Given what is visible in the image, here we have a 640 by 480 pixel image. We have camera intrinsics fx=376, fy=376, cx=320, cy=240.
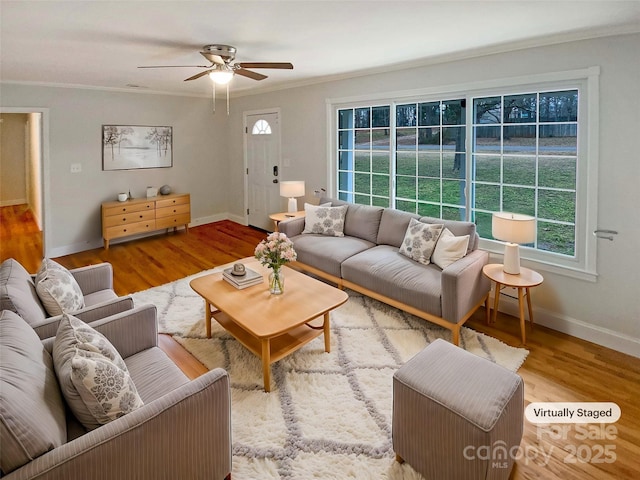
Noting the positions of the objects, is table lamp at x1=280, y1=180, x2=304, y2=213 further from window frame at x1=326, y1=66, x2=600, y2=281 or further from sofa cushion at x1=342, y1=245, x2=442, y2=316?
window frame at x1=326, y1=66, x2=600, y2=281

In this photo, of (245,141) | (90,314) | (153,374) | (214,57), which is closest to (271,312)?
(153,374)

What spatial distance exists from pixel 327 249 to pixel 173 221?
3390 millimetres

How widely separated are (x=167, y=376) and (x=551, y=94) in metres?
3.58

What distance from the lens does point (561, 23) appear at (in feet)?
8.71

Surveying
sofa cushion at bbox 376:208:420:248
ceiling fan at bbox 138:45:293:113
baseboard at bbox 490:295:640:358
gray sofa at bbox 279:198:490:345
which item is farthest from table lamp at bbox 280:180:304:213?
baseboard at bbox 490:295:640:358

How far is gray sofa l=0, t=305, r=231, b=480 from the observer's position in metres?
1.22

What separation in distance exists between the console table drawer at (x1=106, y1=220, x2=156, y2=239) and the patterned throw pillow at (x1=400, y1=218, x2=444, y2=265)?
421cm

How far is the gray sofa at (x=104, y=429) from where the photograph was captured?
122 cm

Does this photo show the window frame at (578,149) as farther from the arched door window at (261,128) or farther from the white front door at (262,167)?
the arched door window at (261,128)

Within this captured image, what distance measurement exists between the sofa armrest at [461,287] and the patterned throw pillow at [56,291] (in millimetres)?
2590

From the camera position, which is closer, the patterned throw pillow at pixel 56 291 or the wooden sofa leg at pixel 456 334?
the patterned throw pillow at pixel 56 291

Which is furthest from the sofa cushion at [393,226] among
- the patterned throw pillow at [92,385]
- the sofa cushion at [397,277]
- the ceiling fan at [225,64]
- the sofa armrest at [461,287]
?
the patterned throw pillow at [92,385]

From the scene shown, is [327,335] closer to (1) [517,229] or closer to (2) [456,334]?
(2) [456,334]

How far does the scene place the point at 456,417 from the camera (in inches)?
63.1
